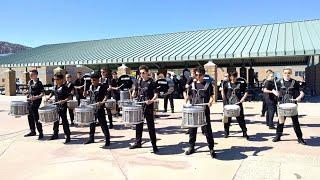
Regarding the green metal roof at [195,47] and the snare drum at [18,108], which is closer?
the snare drum at [18,108]

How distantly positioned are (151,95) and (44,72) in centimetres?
4463

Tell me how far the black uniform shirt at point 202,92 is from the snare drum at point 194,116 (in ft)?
1.00

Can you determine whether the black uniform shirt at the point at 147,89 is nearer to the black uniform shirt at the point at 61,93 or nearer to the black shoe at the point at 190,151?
the black shoe at the point at 190,151

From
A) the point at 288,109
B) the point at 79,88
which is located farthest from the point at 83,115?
the point at 288,109

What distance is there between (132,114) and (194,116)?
1424 mm

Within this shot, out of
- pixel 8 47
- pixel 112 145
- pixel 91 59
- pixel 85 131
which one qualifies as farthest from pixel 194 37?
pixel 8 47

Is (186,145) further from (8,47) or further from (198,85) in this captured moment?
(8,47)

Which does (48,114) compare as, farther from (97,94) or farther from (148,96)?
(148,96)

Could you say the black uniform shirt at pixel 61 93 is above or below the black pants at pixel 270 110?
above

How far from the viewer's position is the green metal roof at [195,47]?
21.1 metres

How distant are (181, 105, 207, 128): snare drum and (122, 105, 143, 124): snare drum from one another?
1123 millimetres

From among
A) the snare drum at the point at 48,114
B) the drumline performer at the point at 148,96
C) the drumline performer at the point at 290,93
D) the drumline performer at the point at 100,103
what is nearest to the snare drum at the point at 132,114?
the drumline performer at the point at 148,96

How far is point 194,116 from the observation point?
7172 millimetres

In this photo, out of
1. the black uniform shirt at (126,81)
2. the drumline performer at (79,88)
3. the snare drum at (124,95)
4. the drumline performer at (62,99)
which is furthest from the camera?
the drumline performer at (79,88)
